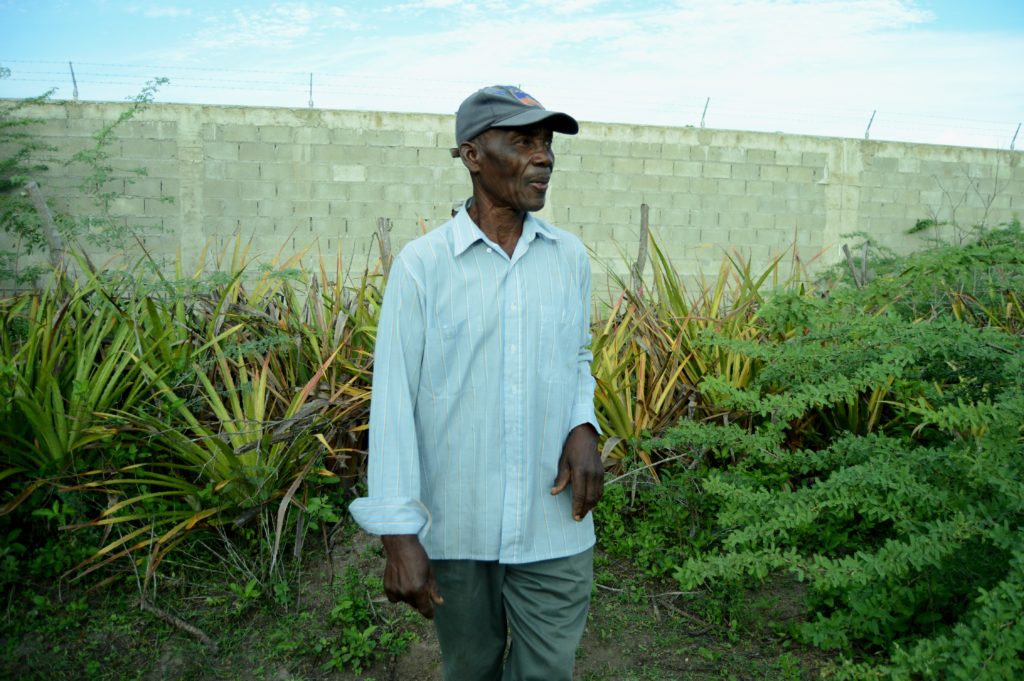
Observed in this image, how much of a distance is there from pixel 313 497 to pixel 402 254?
2188mm

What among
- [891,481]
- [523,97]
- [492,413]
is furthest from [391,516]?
[891,481]

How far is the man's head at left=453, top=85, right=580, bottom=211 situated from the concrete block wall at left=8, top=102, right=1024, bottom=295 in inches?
266

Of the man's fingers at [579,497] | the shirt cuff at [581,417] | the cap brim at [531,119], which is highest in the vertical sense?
the cap brim at [531,119]

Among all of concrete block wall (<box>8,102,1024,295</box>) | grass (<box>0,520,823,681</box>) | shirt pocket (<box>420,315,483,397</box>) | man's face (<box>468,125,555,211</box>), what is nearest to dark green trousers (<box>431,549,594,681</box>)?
shirt pocket (<box>420,315,483,397</box>)

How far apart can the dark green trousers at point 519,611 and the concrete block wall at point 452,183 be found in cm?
683

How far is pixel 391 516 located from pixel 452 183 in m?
8.63

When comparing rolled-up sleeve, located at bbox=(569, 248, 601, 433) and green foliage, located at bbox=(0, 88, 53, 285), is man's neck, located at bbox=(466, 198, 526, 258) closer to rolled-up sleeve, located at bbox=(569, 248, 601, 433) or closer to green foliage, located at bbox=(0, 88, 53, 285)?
rolled-up sleeve, located at bbox=(569, 248, 601, 433)

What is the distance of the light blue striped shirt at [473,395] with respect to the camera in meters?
2.01

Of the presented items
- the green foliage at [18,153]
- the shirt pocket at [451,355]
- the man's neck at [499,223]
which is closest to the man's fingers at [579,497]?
the shirt pocket at [451,355]

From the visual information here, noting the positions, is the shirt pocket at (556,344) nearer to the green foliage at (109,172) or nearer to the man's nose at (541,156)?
the man's nose at (541,156)

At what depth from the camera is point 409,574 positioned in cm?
188

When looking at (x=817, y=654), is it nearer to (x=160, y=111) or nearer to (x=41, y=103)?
(x=160, y=111)

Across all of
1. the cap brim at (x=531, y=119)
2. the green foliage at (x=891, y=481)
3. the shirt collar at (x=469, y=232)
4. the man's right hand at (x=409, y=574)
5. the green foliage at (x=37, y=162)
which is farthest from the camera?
the green foliage at (x=37, y=162)

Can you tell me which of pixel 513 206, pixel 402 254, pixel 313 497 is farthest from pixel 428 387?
pixel 313 497
